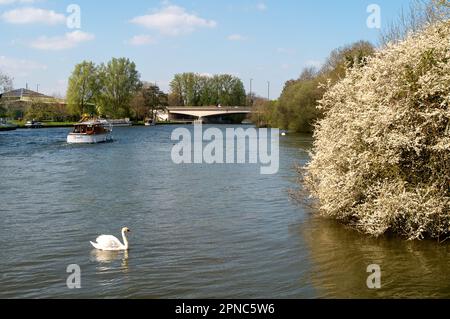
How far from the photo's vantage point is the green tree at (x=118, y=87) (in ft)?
398

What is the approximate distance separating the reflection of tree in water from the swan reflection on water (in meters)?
4.85

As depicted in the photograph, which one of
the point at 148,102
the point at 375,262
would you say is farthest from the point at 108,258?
the point at 148,102

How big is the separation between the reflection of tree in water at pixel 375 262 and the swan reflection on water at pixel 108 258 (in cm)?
485

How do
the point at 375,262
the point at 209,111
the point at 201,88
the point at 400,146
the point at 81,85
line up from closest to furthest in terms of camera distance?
1. the point at 375,262
2. the point at 400,146
3. the point at 81,85
4. the point at 209,111
5. the point at 201,88

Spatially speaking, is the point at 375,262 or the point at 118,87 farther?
the point at 118,87

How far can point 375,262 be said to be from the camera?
13.2 meters

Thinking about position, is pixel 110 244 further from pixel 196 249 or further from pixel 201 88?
pixel 201 88

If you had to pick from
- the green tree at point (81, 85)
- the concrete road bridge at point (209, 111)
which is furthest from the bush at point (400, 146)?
the concrete road bridge at point (209, 111)

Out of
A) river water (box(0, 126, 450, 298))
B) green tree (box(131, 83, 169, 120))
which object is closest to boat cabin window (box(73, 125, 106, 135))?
river water (box(0, 126, 450, 298))

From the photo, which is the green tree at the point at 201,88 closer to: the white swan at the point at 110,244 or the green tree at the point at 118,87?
the green tree at the point at 118,87

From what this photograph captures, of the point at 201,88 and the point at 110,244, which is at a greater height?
the point at 201,88

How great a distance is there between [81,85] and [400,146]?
105m

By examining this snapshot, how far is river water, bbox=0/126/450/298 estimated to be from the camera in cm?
1164
